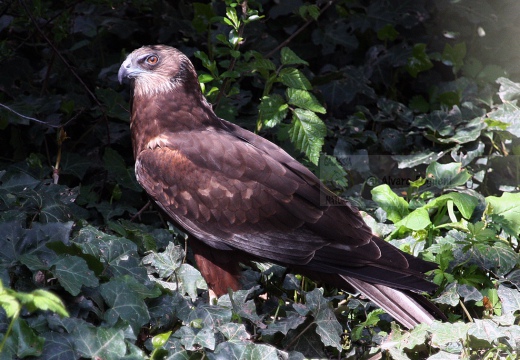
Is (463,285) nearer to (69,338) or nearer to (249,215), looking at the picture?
(249,215)

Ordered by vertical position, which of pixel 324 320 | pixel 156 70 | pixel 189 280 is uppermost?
pixel 156 70

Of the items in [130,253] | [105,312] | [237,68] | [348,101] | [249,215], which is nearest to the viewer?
[105,312]

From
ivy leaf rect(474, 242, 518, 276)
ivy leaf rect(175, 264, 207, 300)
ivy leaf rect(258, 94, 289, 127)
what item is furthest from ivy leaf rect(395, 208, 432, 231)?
ivy leaf rect(175, 264, 207, 300)

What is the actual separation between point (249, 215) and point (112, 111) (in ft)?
4.96

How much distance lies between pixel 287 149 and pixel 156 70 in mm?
1252

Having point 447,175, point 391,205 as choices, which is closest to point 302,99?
point 391,205

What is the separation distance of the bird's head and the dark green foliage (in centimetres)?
31

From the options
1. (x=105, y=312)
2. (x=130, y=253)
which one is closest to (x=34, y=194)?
(x=130, y=253)

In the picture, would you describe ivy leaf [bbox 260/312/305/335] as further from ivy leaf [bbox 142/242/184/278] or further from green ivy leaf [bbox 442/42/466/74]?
green ivy leaf [bbox 442/42/466/74]

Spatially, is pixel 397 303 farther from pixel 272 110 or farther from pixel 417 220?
pixel 272 110

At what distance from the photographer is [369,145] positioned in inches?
216

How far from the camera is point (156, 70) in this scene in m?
4.23

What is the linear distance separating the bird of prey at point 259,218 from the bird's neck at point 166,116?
0.06 metres

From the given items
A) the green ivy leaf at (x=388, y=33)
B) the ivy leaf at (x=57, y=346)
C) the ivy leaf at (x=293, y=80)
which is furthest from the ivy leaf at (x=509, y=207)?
the ivy leaf at (x=57, y=346)
